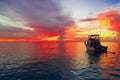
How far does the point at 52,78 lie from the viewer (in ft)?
83.8

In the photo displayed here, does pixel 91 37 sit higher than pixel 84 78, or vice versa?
pixel 91 37

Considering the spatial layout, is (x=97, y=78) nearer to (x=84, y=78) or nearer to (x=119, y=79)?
(x=84, y=78)

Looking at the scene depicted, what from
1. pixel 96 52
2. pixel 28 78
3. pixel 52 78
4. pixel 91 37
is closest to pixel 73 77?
pixel 52 78

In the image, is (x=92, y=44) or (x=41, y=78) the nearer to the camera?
(x=41, y=78)

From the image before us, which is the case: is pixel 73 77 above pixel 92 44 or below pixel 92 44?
below

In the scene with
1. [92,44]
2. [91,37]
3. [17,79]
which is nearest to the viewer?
[17,79]

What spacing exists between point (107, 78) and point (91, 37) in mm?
63518

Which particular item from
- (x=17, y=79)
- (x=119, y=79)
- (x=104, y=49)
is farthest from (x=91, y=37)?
(x=17, y=79)

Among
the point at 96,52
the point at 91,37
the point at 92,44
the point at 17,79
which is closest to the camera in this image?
the point at 17,79

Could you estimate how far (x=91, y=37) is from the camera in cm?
8756

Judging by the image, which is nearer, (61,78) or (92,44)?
(61,78)

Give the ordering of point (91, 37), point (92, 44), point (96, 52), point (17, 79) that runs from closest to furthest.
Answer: point (17, 79) → point (96, 52) → point (92, 44) → point (91, 37)

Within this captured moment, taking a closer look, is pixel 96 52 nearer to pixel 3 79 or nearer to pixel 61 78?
pixel 61 78

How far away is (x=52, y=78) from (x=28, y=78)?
4.96 m
